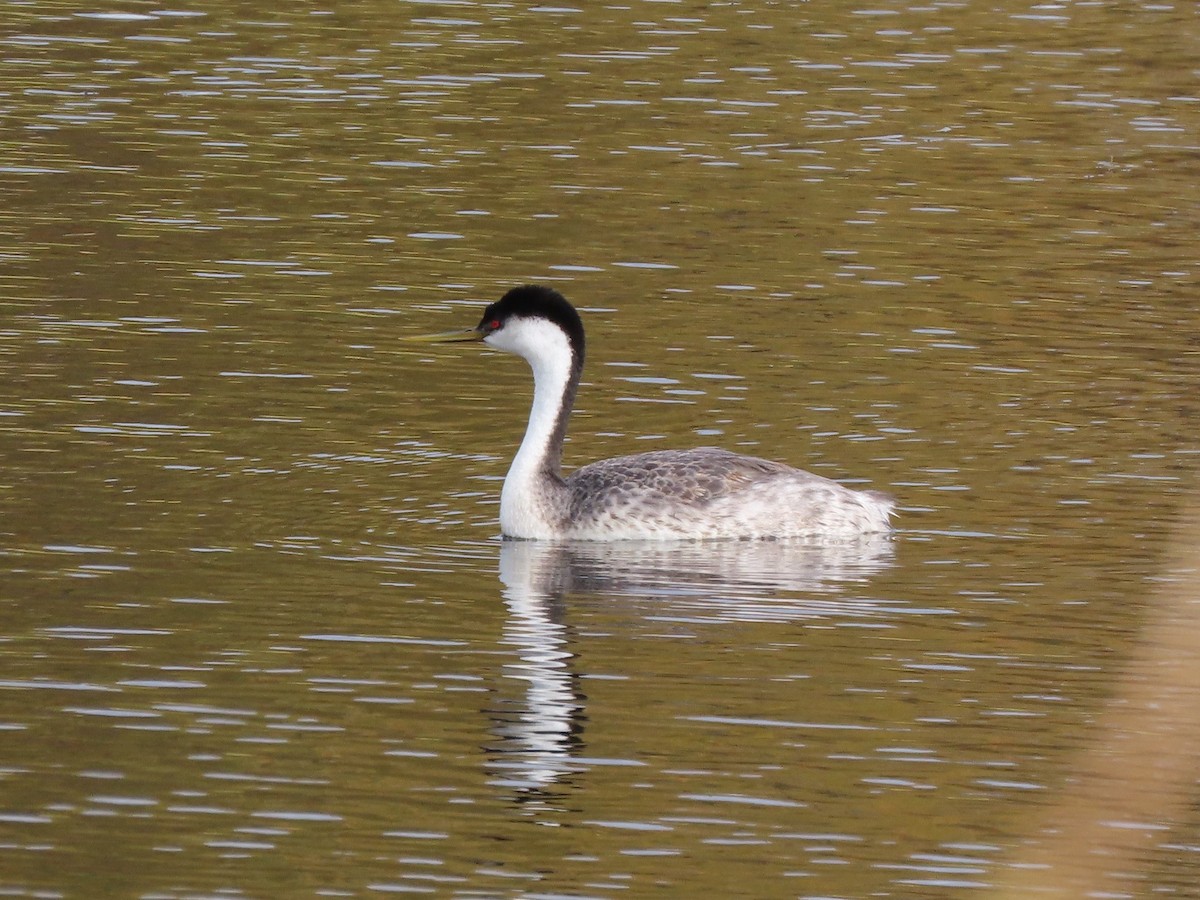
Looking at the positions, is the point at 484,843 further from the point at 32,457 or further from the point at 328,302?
the point at 328,302

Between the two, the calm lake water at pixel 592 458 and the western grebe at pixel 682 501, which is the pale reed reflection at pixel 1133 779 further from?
the western grebe at pixel 682 501

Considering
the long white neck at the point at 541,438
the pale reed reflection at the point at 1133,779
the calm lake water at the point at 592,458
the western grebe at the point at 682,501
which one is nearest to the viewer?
the pale reed reflection at the point at 1133,779

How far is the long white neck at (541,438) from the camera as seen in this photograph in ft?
49.2

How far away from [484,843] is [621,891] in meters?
0.68

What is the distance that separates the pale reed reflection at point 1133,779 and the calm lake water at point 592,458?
3cm

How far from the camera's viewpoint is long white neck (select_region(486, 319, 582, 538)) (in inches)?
590

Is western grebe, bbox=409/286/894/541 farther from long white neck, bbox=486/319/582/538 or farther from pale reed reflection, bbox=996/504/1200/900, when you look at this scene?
pale reed reflection, bbox=996/504/1200/900

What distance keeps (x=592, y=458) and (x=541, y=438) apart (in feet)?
5.07

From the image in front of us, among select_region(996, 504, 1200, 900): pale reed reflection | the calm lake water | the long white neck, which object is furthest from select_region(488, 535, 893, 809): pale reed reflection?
select_region(996, 504, 1200, 900): pale reed reflection

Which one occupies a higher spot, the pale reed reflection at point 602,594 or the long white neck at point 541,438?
the long white neck at point 541,438

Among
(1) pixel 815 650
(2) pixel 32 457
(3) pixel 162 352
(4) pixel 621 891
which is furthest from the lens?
(3) pixel 162 352

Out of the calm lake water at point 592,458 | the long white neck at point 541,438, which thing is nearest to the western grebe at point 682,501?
the long white neck at point 541,438

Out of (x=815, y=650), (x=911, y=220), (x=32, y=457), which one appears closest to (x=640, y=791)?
(x=815, y=650)

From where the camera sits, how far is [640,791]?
10.4 metres
